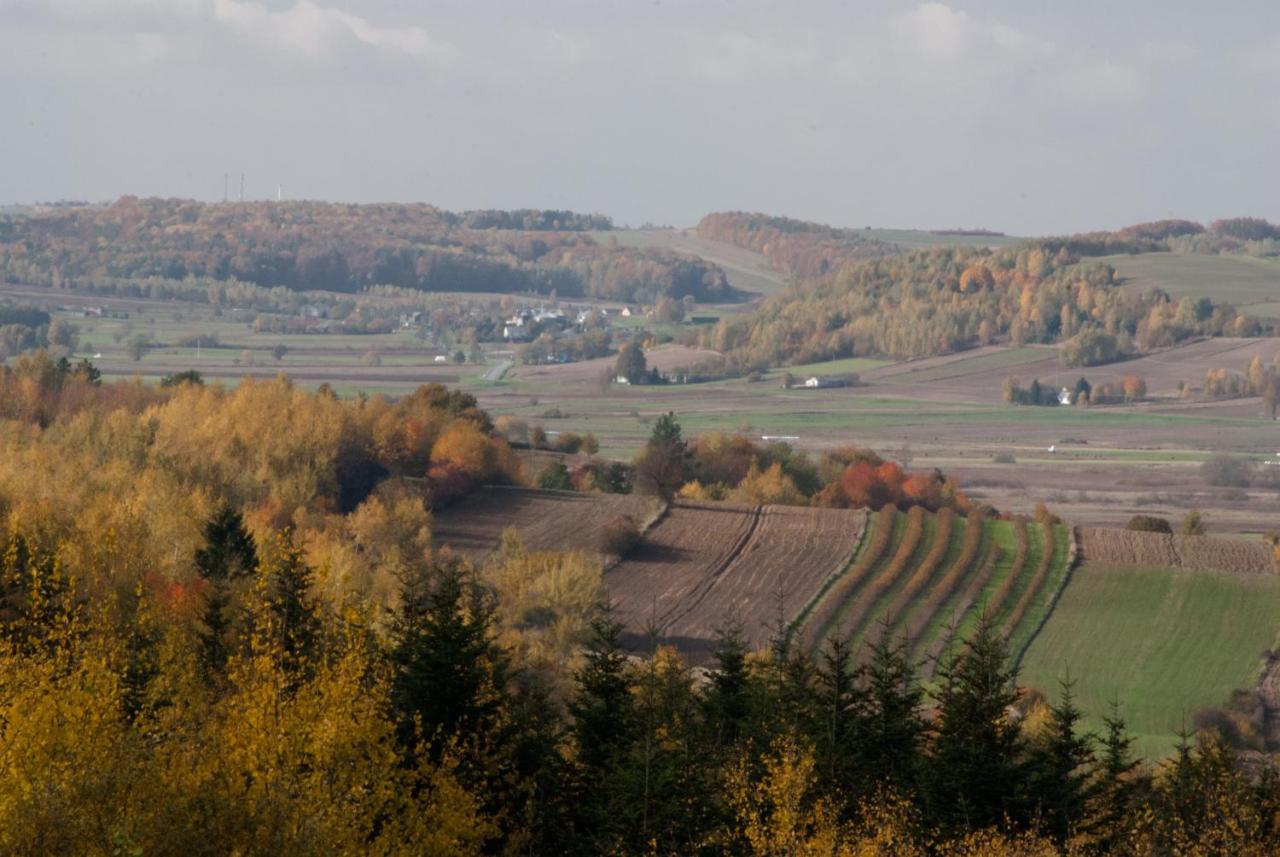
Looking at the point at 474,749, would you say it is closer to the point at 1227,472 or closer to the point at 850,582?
the point at 850,582

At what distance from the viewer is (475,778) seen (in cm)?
2091

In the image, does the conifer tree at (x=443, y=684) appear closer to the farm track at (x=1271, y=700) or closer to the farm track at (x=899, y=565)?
the farm track at (x=1271, y=700)

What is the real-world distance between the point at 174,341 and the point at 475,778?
388 ft

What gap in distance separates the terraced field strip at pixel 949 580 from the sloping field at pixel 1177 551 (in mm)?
3374

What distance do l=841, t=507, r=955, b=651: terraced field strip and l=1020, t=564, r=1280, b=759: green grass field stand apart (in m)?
4.51

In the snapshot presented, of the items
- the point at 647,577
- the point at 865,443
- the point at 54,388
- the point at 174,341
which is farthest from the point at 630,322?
the point at 647,577

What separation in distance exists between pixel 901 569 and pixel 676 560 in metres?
7.12

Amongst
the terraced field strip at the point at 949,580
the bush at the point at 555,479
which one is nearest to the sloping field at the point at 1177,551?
the terraced field strip at the point at 949,580

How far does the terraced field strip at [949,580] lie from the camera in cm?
5018

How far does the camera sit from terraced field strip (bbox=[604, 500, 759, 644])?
167ft

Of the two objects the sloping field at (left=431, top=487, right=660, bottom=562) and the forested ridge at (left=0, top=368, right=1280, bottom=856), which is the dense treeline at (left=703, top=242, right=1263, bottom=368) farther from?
the forested ridge at (left=0, top=368, right=1280, bottom=856)

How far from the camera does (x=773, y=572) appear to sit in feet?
181

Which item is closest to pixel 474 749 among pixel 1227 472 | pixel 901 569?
pixel 901 569

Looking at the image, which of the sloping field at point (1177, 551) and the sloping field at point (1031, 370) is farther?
the sloping field at point (1031, 370)
